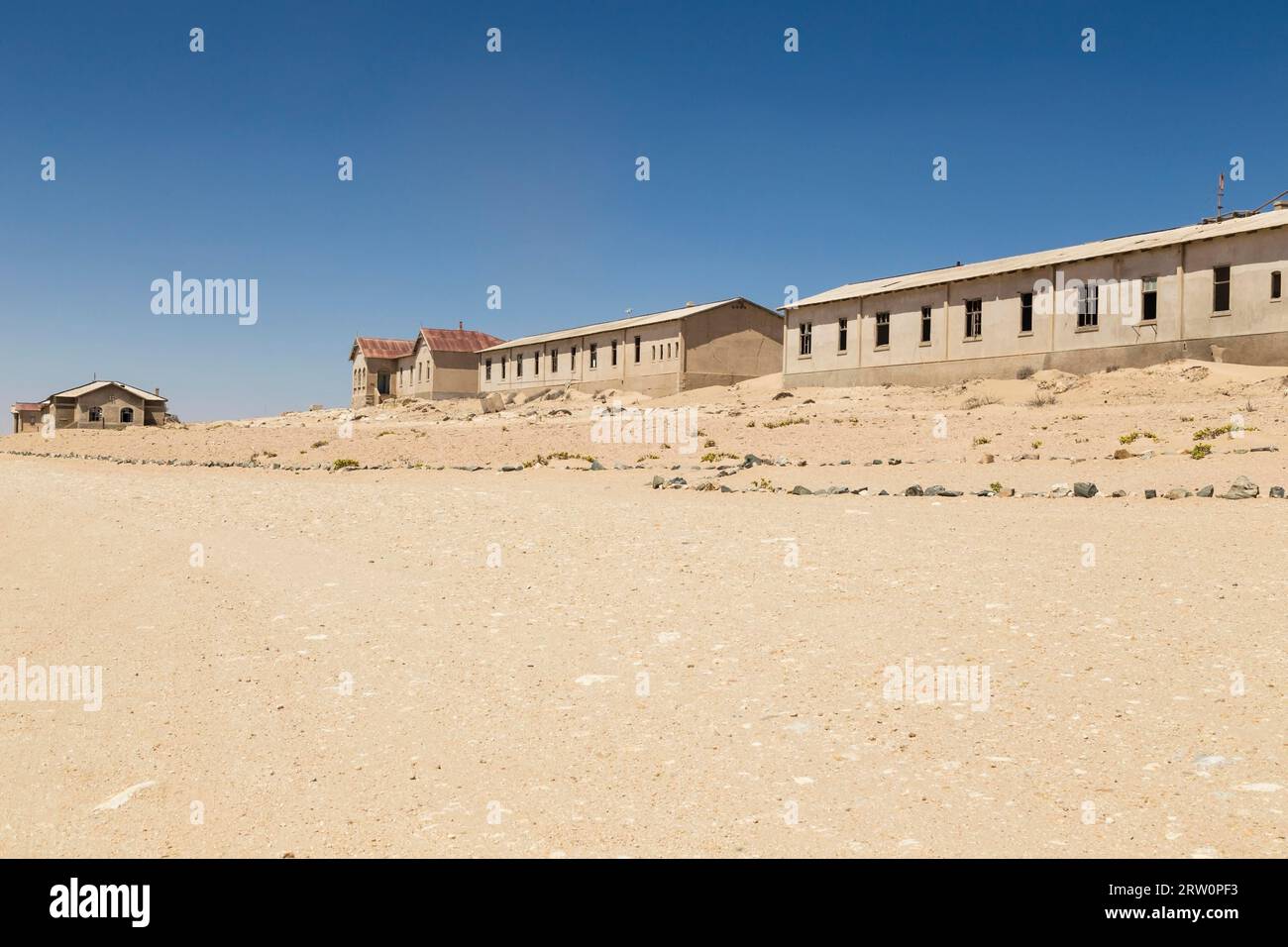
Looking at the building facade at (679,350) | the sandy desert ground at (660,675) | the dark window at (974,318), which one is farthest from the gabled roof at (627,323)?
the sandy desert ground at (660,675)

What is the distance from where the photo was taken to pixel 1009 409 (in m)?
24.7

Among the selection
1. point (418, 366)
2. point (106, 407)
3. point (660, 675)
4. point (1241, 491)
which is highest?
point (418, 366)

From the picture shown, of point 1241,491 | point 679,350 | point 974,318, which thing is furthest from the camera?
point 679,350

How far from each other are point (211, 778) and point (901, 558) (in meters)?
5.94

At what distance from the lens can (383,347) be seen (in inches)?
2601

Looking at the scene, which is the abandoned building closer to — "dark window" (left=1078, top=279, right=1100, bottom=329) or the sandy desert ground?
the sandy desert ground

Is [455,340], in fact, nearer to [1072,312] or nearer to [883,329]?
[883,329]

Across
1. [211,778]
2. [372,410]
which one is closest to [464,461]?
[211,778]

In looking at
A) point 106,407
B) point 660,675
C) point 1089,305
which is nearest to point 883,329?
point 1089,305

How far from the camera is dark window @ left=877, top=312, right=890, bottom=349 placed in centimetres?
3500

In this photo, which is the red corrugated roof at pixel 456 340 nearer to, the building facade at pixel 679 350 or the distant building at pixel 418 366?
the distant building at pixel 418 366

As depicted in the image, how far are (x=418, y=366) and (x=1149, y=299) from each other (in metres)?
45.8
